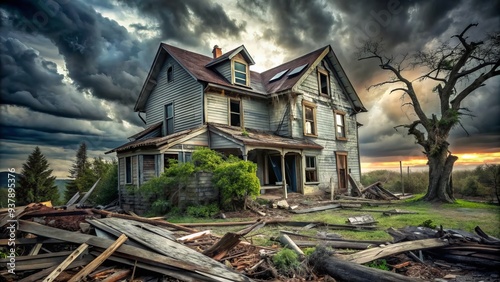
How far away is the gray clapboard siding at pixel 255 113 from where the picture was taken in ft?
56.3

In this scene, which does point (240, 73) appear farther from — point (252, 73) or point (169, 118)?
point (169, 118)

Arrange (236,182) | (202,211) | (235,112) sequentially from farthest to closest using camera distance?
1. (235,112)
2. (236,182)
3. (202,211)

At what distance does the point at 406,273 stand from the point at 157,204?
31.6 feet

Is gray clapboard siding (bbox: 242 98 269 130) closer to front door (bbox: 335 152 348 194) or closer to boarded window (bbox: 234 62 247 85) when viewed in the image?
boarded window (bbox: 234 62 247 85)

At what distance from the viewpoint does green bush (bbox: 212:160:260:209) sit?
36.5 ft

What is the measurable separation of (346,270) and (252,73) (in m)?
19.0

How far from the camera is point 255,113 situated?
17.7 meters

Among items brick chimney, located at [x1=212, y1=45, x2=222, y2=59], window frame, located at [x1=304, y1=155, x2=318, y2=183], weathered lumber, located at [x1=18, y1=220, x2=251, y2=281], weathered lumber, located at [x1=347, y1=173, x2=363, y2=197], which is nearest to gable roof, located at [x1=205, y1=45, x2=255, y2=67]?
brick chimney, located at [x1=212, y1=45, x2=222, y2=59]

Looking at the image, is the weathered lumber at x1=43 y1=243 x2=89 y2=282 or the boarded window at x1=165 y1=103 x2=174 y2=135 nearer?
the weathered lumber at x1=43 y1=243 x2=89 y2=282

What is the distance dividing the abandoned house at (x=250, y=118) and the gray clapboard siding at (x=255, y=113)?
0.07 meters

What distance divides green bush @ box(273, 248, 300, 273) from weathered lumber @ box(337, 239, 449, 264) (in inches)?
32.5

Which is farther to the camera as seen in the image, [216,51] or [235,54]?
[216,51]

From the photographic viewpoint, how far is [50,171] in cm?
2720

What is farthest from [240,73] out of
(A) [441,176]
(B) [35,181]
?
(B) [35,181]
